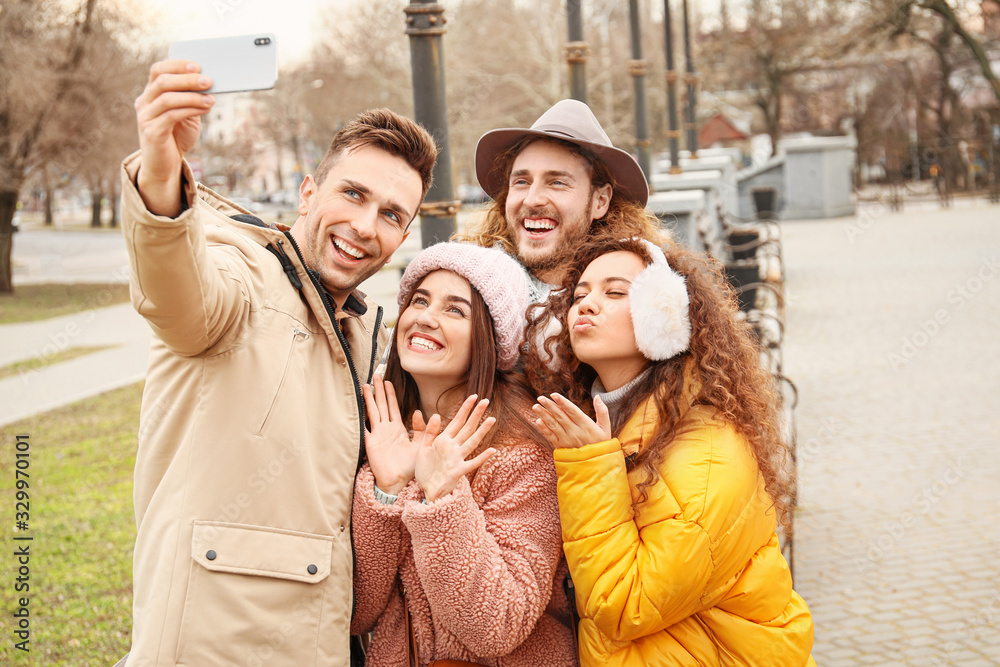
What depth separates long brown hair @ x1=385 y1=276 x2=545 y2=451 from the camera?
2.69 meters

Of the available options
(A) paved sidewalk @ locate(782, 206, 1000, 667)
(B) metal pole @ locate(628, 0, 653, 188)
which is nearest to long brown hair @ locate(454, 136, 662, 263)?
(A) paved sidewalk @ locate(782, 206, 1000, 667)

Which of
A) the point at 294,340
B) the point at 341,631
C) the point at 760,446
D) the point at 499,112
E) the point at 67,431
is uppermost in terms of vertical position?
the point at 499,112

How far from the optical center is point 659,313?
8.69 ft

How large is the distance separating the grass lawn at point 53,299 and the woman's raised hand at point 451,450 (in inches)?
736

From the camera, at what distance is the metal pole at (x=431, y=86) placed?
4.53 m

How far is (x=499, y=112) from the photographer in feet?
Answer: 138

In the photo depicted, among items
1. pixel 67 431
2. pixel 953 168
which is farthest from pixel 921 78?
pixel 67 431

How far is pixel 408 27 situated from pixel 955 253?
17169 mm

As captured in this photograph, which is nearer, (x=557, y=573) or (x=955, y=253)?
(x=557, y=573)

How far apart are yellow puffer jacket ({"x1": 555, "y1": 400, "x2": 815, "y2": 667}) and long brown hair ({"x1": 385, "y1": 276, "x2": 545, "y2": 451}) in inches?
9.2

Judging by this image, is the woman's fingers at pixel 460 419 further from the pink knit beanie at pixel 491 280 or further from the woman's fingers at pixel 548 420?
the pink knit beanie at pixel 491 280

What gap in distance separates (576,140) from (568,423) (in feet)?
5.00

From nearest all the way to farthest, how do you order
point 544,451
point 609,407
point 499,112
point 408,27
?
point 544,451 → point 609,407 → point 408,27 → point 499,112

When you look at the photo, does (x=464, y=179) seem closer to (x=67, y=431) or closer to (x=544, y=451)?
(x=67, y=431)
